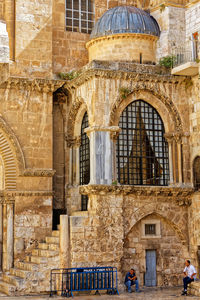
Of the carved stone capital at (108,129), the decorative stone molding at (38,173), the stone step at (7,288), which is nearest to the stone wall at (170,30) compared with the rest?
the carved stone capital at (108,129)

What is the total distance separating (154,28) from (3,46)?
604 cm

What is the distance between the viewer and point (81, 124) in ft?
76.6

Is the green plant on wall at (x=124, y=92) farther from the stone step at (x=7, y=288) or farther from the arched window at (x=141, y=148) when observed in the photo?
the stone step at (x=7, y=288)

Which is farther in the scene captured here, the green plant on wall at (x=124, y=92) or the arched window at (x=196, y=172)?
the arched window at (x=196, y=172)

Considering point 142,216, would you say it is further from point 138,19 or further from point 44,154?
point 138,19

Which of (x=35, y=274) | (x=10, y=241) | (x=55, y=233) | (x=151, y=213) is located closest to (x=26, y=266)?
(x=35, y=274)

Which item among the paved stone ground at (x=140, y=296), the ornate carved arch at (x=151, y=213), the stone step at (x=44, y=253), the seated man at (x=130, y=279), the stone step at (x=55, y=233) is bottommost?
the paved stone ground at (x=140, y=296)

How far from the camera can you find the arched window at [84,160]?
22484mm

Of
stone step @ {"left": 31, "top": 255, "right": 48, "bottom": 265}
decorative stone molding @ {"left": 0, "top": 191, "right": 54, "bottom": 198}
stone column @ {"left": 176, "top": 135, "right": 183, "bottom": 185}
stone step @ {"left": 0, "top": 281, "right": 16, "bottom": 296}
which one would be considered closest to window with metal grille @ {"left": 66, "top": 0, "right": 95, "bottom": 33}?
stone column @ {"left": 176, "top": 135, "right": 183, "bottom": 185}

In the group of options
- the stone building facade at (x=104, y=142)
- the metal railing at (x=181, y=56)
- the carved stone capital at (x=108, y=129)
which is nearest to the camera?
the stone building facade at (x=104, y=142)

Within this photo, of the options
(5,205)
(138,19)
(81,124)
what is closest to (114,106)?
(81,124)

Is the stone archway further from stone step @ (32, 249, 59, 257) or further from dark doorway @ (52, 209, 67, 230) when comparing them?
dark doorway @ (52, 209, 67, 230)

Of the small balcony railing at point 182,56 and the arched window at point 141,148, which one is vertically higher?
the small balcony railing at point 182,56

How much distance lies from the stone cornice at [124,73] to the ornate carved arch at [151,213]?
16.1 ft
